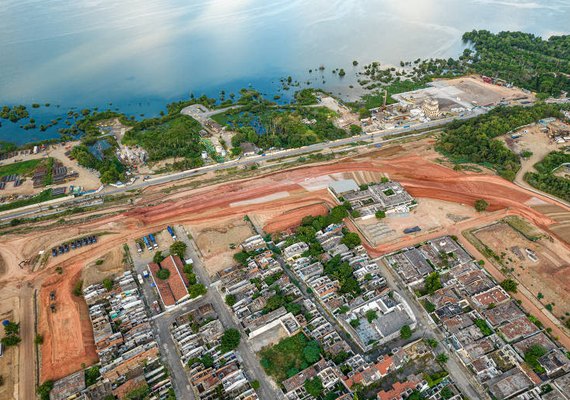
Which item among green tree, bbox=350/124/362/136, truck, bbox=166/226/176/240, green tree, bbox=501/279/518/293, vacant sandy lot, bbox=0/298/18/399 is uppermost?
green tree, bbox=350/124/362/136

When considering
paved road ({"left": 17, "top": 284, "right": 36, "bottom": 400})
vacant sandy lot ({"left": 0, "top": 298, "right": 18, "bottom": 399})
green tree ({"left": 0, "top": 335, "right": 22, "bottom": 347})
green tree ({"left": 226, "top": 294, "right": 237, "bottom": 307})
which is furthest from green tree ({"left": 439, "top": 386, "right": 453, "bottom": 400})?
green tree ({"left": 0, "top": 335, "right": 22, "bottom": 347})

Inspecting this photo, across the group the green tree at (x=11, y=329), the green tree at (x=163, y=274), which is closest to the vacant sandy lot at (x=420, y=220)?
the green tree at (x=163, y=274)

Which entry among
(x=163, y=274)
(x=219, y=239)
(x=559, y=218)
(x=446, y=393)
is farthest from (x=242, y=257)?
(x=559, y=218)

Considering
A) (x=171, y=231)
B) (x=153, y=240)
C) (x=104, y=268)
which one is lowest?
(x=104, y=268)

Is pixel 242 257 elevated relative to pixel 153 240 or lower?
elevated

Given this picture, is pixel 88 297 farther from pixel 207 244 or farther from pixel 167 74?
pixel 167 74

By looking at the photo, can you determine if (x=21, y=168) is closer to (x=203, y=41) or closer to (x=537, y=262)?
(x=537, y=262)

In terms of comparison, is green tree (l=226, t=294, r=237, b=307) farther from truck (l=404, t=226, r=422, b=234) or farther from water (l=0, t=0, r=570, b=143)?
water (l=0, t=0, r=570, b=143)
